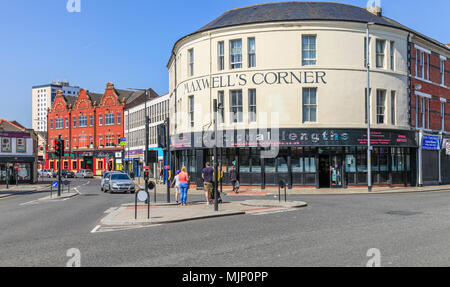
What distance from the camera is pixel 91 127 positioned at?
86312 mm

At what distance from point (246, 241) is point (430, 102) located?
33261 mm

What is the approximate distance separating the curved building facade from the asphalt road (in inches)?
655

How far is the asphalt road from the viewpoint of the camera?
323 inches

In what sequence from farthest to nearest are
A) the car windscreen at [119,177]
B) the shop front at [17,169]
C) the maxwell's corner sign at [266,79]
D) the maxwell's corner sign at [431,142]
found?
the shop front at [17,169] < the maxwell's corner sign at [431,142] < the car windscreen at [119,177] < the maxwell's corner sign at [266,79]

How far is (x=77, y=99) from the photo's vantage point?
3553 inches

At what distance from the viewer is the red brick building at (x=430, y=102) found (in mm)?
36250

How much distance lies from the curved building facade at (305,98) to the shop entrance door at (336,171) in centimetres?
7

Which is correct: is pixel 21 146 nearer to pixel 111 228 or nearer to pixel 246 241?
pixel 111 228

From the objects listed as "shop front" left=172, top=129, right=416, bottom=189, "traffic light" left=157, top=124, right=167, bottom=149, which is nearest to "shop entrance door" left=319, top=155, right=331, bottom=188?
"shop front" left=172, top=129, right=416, bottom=189

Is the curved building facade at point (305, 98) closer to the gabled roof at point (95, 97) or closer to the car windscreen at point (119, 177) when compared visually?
the car windscreen at point (119, 177)

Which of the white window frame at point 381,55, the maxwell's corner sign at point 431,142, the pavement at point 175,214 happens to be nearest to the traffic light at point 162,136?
the pavement at point 175,214

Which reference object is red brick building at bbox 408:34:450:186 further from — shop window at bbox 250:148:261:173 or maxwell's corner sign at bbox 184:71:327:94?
shop window at bbox 250:148:261:173
